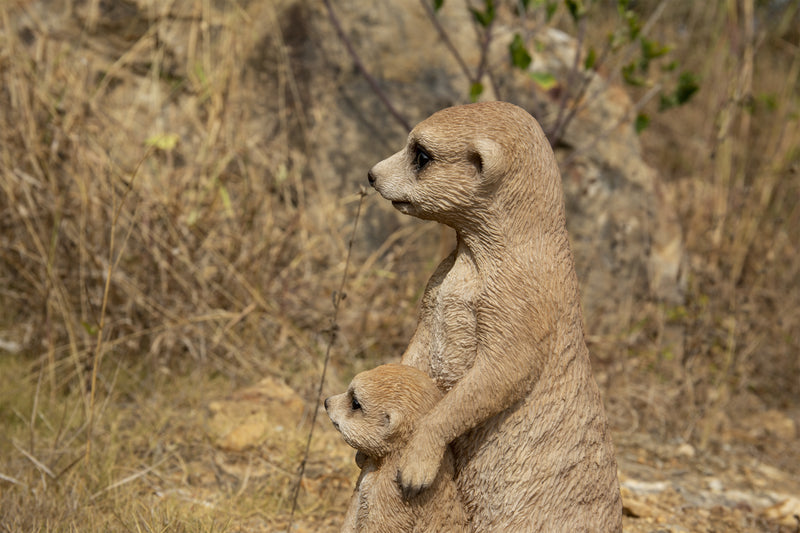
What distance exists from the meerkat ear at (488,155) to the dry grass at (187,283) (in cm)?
157

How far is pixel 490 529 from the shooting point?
184cm

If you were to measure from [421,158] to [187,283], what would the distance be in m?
2.17

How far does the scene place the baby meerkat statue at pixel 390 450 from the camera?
5.96ft

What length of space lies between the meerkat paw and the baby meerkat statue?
1.9 inches

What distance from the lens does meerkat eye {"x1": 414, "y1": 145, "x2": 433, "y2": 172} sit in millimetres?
1849

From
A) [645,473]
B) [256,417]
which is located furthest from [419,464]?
[645,473]

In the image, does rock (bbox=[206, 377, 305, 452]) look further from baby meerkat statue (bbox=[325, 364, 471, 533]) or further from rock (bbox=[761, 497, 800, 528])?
rock (bbox=[761, 497, 800, 528])

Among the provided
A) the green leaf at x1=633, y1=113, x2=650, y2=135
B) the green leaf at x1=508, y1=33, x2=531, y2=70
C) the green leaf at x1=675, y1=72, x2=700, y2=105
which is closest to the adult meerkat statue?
the green leaf at x1=508, y1=33, x2=531, y2=70

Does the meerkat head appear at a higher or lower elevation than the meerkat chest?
higher

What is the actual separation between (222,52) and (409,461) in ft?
9.91

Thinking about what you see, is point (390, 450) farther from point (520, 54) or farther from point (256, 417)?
point (520, 54)

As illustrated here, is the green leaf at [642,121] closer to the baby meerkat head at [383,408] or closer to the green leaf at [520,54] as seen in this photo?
the green leaf at [520,54]

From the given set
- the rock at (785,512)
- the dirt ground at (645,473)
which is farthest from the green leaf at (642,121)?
the rock at (785,512)

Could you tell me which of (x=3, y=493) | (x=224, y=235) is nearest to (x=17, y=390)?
(x=3, y=493)
